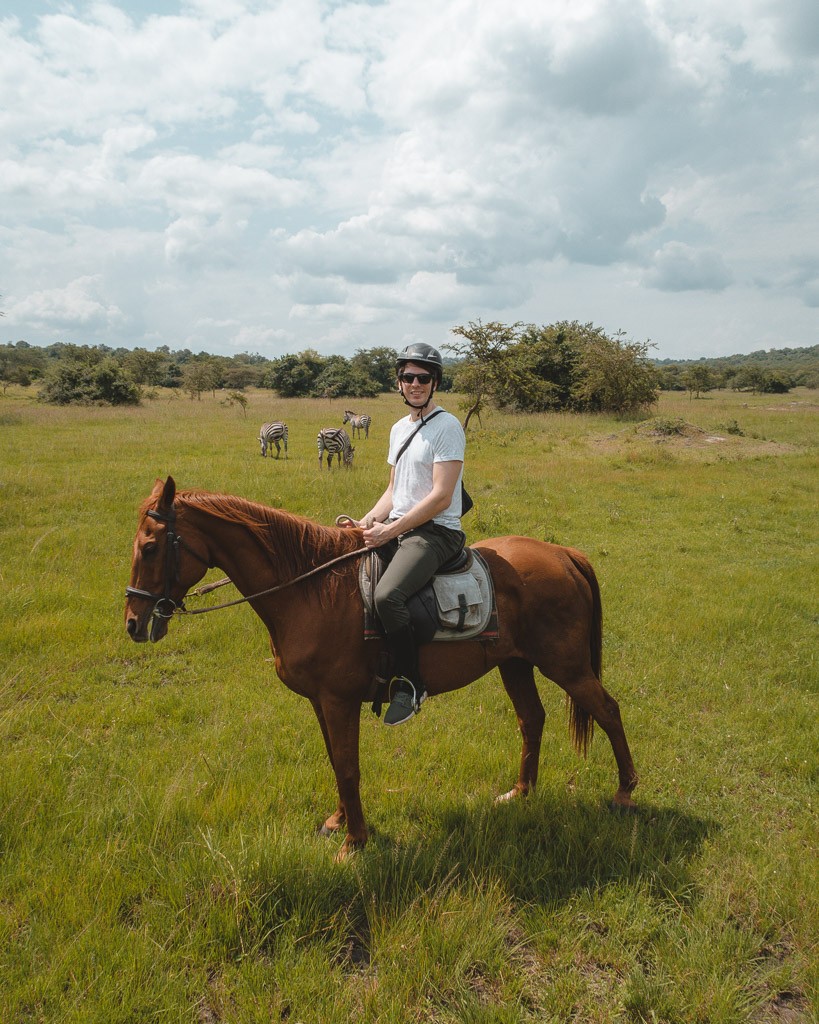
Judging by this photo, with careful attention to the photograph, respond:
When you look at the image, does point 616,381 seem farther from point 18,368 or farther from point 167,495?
point 18,368

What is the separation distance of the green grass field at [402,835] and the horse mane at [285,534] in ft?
5.54

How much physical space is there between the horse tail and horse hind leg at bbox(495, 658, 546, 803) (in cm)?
25

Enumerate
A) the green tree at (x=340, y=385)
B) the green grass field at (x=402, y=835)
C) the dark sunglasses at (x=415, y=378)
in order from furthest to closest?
the green tree at (x=340, y=385) < the dark sunglasses at (x=415, y=378) < the green grass field at (x=402, y=835)

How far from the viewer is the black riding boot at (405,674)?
3.53m

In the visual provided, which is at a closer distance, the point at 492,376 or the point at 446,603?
the point at 446,603

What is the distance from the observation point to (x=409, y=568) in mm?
3391

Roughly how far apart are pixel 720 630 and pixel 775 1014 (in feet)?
15.9

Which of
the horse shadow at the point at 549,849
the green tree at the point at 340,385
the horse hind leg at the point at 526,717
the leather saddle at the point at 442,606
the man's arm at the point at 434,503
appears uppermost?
the green tree at the point at 340,385

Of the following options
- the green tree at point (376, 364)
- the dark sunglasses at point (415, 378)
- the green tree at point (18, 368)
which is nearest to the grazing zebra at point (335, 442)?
the dark sunglasses at point (415, 378)

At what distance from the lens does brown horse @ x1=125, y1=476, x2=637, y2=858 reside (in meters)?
3.25

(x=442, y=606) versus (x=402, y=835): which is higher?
(x=442, y=606)

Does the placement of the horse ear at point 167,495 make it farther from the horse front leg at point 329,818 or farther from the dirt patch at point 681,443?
the dirt patch at point 681,443

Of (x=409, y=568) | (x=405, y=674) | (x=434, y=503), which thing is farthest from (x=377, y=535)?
(x=405, y=674)

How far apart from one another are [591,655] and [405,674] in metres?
1.69
